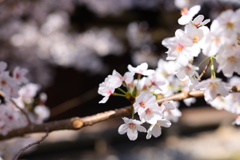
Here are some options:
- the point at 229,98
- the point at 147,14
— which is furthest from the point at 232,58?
the point at 147,14

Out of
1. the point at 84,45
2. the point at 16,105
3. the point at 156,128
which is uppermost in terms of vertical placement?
the point at 84,45

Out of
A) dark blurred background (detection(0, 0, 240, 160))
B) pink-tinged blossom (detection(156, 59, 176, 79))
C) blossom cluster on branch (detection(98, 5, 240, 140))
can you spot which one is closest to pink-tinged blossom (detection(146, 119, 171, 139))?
blossom cluster on branch (detection(98, 5, 240, 140))

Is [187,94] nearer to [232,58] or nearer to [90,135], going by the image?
[232,58]

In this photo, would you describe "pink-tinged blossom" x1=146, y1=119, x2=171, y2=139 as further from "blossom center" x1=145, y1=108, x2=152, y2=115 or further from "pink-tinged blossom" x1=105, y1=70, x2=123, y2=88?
"pink-tinged blossom" x1=105, y1=70, x2=123, y2=88

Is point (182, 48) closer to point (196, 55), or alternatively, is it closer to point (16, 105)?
point (196, 55)

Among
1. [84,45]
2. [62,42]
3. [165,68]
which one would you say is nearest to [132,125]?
[165,68]

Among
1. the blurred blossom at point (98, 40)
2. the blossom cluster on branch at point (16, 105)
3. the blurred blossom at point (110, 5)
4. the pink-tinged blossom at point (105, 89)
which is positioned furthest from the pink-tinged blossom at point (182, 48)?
the blurred blossom at point (98, 40)

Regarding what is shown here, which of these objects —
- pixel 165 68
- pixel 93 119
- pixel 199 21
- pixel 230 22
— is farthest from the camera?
pixel 165 68

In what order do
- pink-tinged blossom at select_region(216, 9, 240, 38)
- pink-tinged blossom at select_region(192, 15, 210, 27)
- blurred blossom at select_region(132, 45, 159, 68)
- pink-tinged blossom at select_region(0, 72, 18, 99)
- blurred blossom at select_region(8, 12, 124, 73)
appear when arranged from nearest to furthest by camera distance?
1. pink-tinged blossom at select_region(216, 9, 240, 38)
2. pink-tinged blossom at select_region(192, 15, 210, 27)
3. pink-tinged blossom at select_region(0, 72, 18, 99)
4. blurred blossom at select_region(132, 45, 159, 68)
5. blurred blossom at select_region(8, 12, 124, 73)
